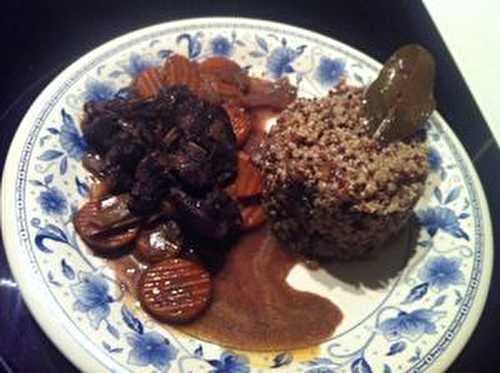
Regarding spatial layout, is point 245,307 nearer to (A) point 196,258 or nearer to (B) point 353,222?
(A) point 196,258

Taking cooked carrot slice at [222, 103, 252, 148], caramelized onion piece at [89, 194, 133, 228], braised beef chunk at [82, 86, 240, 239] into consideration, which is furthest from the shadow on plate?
caramelized onion piece at [89, 194, 133, 228]

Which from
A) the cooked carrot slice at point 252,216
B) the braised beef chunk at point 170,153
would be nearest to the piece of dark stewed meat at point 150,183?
the braised beef chunk at point 170,153

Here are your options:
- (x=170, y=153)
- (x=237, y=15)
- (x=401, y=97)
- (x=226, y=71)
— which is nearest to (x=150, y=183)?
(x=170, y=153)

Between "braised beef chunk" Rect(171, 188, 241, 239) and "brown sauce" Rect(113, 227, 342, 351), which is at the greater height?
"braised beef chunk" Rect(171, 188, 241, 239)

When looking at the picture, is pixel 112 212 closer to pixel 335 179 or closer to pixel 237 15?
pixel 335 179

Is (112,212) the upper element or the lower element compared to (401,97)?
upper

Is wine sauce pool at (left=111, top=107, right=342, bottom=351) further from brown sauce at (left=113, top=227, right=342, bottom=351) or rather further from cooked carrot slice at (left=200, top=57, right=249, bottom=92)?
cooked carrot slice at (left=200, top=57, right=249, bottom=92)

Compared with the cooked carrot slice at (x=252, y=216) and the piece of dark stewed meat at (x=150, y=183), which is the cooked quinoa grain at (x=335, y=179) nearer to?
the cooked carrot slice at (x=252, y=216)
